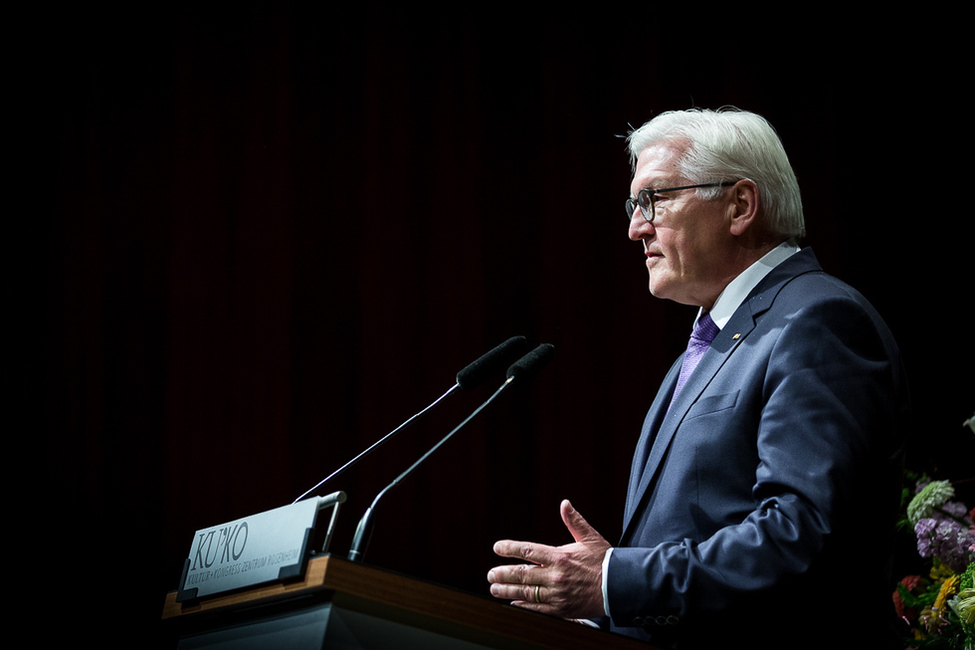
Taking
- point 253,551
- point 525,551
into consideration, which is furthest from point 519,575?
point 253,551

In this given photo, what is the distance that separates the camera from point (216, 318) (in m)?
3.10

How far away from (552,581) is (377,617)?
321 millimetres

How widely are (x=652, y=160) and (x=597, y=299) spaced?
138cm

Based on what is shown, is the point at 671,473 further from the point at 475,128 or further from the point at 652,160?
the point at 475,128

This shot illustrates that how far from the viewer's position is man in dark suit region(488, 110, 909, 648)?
1.40 m

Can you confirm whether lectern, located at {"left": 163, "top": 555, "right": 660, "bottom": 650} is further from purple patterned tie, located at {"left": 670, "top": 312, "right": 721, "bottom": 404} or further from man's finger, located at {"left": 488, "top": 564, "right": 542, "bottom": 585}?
purple patterned tie, located at {"left": 670, "top": 312, "right": 721, "bottom": 404}

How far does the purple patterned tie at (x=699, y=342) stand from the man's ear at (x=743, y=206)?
0.67 ft

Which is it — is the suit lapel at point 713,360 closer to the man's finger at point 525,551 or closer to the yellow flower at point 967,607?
the man's finger at point 525,551

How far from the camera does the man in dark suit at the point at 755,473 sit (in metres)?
1.40

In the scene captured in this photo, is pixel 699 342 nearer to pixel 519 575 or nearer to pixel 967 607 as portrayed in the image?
pixel 967 607

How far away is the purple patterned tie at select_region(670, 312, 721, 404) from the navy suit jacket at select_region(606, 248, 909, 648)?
0.73ft

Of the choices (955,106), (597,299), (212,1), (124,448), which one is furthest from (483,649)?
(955,106)

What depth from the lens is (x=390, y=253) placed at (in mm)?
3270

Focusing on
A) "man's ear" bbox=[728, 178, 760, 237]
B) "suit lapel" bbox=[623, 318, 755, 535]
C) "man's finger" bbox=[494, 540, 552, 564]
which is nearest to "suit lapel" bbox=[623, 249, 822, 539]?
"suit lapel" bbox=[623, 318, 755, 535]
